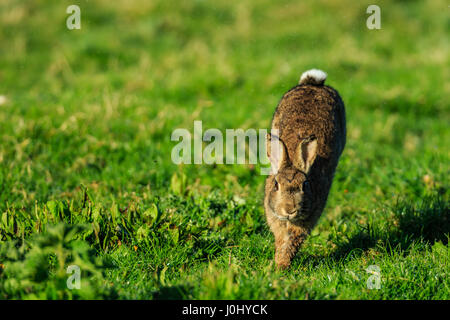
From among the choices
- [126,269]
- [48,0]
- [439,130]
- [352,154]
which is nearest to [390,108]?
[439,130]

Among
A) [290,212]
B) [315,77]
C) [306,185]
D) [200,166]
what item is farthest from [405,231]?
[200,166]

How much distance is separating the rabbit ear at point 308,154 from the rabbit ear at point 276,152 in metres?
0.11

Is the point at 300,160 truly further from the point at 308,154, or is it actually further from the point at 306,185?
the point at 306,185

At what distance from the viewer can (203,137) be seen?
22.8ft

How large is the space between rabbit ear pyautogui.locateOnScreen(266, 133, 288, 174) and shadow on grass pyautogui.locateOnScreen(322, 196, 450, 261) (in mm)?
899

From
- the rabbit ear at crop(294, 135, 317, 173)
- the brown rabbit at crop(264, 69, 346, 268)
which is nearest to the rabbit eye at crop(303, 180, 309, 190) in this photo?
the brown rabbit at crop(264, 69, 346, 268)

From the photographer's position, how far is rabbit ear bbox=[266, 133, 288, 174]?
460 cm

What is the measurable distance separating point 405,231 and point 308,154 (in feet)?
4.26

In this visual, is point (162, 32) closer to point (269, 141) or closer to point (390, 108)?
point (390, 108)

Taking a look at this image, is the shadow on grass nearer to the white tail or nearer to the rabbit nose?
the rabbit nose

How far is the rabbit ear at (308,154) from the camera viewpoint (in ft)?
15.1

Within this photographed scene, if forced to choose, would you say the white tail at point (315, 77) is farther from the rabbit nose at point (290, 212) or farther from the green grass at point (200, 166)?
the rabbit nose at point (290, 212)

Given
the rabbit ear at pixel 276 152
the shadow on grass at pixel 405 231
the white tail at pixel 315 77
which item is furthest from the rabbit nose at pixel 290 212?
the white tail at pixel 315 77

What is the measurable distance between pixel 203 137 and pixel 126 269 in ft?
9.95
